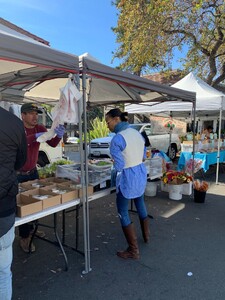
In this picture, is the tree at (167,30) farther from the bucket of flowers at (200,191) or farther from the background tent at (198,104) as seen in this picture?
the bucket of flowers at (200,191)

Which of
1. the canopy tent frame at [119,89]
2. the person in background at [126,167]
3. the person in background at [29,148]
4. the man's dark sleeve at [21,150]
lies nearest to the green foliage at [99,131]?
the canopy tent frame at [119,89]

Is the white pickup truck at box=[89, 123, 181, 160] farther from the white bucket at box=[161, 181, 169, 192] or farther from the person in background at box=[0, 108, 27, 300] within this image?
the person in background at box=[0, 108, 27, 300]

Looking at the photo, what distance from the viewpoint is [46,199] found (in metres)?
2.84

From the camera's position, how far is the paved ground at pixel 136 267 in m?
2.74

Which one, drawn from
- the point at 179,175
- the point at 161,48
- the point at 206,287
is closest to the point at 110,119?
the point at 206,287

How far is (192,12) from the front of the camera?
10.8 metres

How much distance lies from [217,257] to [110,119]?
7.34 ft

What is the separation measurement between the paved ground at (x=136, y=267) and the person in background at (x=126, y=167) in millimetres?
330

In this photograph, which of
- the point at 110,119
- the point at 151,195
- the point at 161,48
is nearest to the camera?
the point at 110,119

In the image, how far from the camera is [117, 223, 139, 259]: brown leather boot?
3320 mm

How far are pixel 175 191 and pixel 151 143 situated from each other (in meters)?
6.51

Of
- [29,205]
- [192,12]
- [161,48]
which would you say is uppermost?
[192,12]

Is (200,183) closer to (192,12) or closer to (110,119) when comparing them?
(110,119)

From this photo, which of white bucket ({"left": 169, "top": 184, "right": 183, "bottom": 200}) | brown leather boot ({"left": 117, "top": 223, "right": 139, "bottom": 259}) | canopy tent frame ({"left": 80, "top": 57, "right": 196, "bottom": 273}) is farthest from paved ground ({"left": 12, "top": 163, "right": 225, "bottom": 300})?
white bucket ({"left": 169, "top": 184, "right": 183, "bottom": 200})
